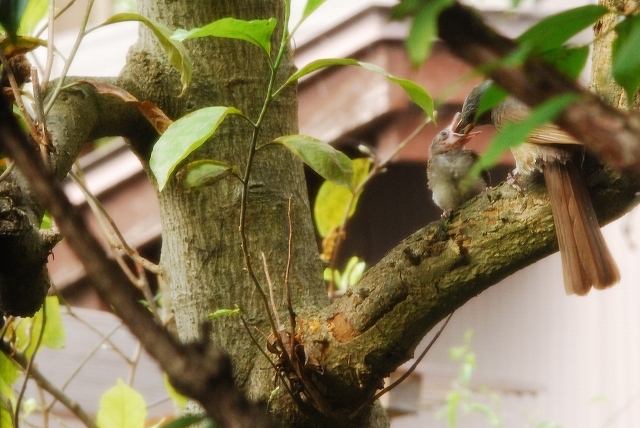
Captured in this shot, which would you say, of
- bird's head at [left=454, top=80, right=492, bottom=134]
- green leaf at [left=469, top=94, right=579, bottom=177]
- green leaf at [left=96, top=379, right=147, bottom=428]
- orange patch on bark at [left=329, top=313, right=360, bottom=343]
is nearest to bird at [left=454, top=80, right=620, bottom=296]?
bird's head at [left=454, top=80, right=492, bottom=134]

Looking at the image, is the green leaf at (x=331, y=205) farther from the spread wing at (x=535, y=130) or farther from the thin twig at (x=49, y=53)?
the thin twig at (x=49, y=53)

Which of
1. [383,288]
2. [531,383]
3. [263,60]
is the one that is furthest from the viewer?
[531,383]

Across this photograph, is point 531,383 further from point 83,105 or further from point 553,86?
point 553,86

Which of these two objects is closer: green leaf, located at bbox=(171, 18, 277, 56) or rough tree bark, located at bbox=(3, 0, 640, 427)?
green leaf, located at bbox=(171, 18, 277, 56)

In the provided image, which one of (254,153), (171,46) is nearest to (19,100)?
(171,46)

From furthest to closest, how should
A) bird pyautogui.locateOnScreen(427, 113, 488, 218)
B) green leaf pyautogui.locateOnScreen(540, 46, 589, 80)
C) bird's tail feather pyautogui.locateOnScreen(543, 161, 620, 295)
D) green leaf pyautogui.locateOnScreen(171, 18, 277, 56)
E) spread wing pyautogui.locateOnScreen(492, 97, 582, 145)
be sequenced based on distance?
bird pyautogui.locateOnScreen(427, 113, 488, 218) → spread wing pyautogui.locateOnScreen(492, 97, 582, 145) → bird's tail feather pyautogui.locateOnScreen(543, 161, 620, 295) → green leaf pyautogui.locateOnScreen(171, 18, 277, 56) → green leaf pyautogui.locateOnScreen(540, 46, 589, 80)

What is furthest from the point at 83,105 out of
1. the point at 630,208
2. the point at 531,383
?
the point at 531,383

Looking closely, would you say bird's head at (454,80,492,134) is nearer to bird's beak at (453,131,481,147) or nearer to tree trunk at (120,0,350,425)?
bird's beak at (453,131,481,147)
